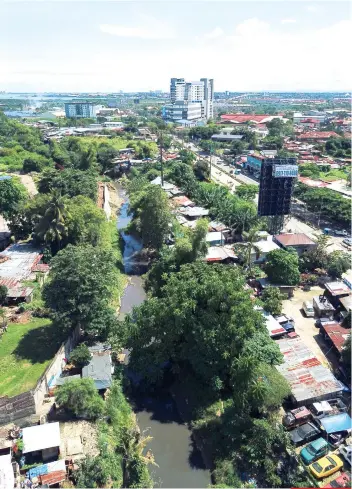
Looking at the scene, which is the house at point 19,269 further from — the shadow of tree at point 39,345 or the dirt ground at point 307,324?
the dirt ground at point 307,324

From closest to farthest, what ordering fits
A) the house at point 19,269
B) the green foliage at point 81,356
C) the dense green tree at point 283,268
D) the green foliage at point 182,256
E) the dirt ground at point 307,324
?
the green foliage at point 81,356
the dirt ground at point 307,324
the green foliage at point 182,256
the house at point 19,269
the dense green tree at point 283,268

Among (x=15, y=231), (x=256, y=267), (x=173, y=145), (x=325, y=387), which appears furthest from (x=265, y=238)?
(x=173, y=145)

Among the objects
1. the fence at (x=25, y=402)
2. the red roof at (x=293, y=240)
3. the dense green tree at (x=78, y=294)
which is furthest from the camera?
the red roof at (x=293, y=240)

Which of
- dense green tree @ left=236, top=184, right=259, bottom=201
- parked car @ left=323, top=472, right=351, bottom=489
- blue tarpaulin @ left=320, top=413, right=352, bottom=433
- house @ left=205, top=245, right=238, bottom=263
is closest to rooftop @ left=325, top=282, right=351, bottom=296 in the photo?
house @ left=205, top=245, right=238, bottom=263

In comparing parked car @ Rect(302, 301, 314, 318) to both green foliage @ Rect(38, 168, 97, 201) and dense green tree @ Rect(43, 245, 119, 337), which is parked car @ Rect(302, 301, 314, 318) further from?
green foliage @ Rect(38, 168, 97, 201)

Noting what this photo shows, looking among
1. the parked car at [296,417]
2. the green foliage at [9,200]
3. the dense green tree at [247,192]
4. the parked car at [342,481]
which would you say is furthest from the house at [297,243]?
the green foliage at [9,200]

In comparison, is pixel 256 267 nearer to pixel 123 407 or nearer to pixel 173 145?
pixel 123 407

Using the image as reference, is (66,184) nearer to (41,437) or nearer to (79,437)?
(79,437)
